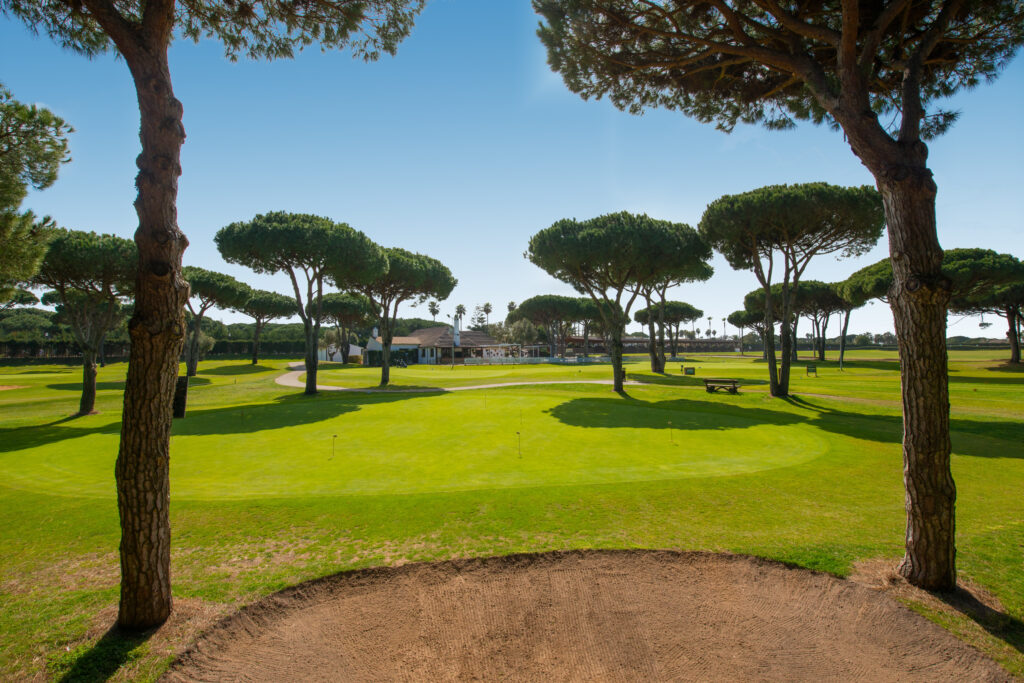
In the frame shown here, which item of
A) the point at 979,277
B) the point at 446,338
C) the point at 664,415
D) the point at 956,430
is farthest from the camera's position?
the point at 446,338

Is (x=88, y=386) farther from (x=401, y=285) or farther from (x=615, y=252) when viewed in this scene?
(x=615, y=252)

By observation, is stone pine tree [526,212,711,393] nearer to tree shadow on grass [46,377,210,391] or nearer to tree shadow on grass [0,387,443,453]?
tree shadow on grass [0,387,443,453]

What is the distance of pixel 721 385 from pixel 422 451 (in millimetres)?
21210

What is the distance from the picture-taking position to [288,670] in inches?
149

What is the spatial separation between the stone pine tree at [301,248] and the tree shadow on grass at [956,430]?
1012 inches

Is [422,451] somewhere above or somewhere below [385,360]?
below

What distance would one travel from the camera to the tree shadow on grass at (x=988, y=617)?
13.1ft

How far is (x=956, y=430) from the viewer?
1319 cm

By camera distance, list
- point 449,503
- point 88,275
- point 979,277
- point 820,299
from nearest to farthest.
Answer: point 449,503
point 88,275
point 979,277
point 820,299

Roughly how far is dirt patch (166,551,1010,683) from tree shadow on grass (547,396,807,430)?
366 inches

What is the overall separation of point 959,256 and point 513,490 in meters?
48.3

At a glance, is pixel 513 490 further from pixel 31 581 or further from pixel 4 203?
pixel 4 203

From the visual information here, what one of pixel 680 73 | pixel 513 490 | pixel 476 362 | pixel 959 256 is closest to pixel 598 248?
Answer: pixel 680 73

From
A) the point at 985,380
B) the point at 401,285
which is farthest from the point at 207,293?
the point at 985,380
